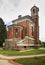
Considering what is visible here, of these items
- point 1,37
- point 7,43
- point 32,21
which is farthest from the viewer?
point 1,37

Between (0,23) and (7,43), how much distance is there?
24.9 metres

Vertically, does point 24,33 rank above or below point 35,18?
below

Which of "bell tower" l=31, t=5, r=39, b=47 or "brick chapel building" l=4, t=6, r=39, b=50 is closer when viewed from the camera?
"brick chapel building" l=4, t=6, r=39, b=50

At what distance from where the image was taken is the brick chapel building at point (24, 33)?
4647cm

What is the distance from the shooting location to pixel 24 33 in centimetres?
5084

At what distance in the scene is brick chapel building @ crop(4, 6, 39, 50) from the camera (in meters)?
46.5

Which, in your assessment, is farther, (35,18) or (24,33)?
(35,18)

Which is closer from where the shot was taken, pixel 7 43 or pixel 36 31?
pixel 7 43

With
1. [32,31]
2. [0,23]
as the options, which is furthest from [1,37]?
[32,31]

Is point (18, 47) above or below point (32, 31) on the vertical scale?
below

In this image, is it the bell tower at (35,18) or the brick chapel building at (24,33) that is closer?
the brick chapel building at (24,33)

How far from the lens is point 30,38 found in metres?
49.5

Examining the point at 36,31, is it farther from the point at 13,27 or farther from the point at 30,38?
the point at 13,27

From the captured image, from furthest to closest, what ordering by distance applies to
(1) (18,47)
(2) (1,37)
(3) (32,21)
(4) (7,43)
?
(2) (1,37) → (3) (32,21) → (4) (7,43) → (1) (18,47)
